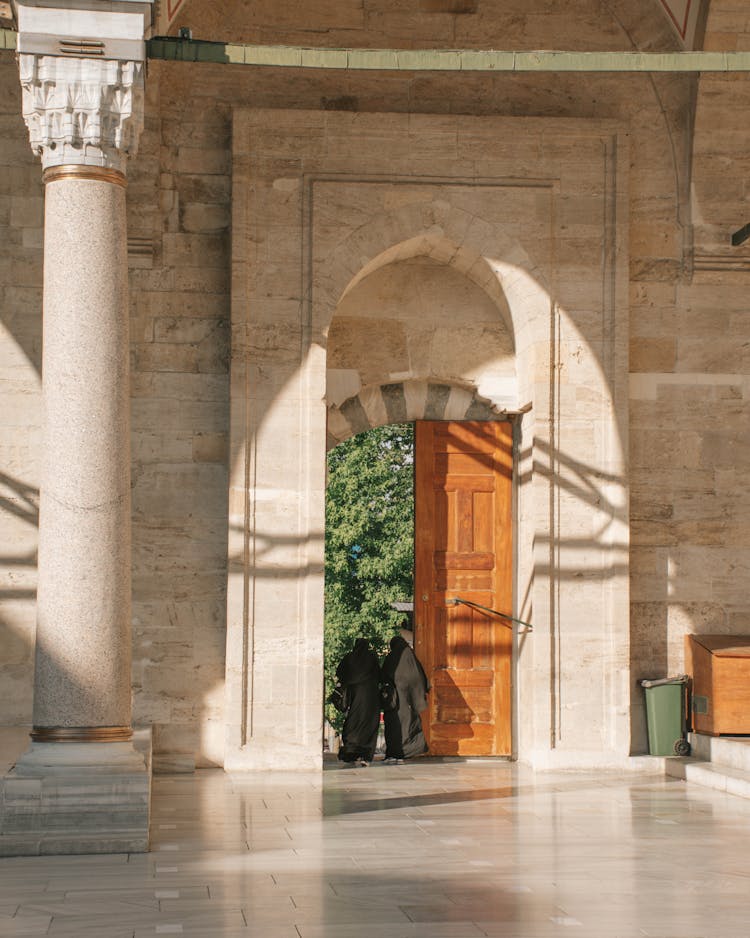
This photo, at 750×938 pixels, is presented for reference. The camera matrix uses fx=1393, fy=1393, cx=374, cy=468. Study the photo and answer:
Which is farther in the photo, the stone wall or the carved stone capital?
the stone wall

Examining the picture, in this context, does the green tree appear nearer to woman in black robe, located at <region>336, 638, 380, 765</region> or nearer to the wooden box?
woman in black robe, located at <region>336, 638, 380, 765</region>

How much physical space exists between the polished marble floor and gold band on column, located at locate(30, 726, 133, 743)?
0.74 meters

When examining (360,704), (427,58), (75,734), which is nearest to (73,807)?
(75,734)

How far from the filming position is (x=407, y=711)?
557 inches

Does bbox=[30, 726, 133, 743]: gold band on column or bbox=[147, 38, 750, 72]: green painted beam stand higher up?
bbox=[147, 38, 750, 72]: green painted beam

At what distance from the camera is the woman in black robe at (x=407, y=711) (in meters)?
14.1

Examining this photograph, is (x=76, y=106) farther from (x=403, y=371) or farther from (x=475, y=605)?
(x=475, y=605)

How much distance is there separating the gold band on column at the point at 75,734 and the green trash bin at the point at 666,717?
6.49 meters

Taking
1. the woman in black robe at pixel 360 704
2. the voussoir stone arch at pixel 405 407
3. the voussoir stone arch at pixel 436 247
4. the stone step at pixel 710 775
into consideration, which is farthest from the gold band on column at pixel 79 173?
the stone step at pixel 710 775

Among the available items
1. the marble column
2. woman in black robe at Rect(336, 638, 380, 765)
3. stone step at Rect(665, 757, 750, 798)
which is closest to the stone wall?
stone step at Rect(665, 757, 750, 798)

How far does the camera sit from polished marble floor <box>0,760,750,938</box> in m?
6.45

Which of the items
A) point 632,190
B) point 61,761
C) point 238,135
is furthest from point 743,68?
point 61,761

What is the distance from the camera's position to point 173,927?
6.33m

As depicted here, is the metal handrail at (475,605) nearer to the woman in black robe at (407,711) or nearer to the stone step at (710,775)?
the woman in black robe at (407,711)
